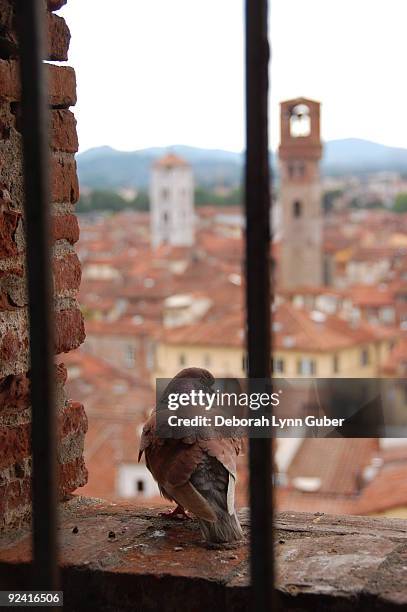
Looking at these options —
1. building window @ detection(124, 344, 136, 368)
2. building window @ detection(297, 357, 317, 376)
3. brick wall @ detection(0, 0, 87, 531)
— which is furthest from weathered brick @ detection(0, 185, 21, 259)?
building window @ detection(124, 344, 136, 368)

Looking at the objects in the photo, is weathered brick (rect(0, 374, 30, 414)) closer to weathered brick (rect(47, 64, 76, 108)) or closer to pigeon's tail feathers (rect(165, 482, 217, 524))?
pigeon's tail feathers (rect(165, 482, 217, 524))

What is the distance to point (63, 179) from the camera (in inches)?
49.3

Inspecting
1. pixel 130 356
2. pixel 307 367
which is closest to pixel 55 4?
pixel 307 367

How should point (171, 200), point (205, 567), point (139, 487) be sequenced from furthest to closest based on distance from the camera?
point (171, 200), point (139, 487), point (205, 567)

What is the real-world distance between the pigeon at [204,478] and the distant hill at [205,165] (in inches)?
876

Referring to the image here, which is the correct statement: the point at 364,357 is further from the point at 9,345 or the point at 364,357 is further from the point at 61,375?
the point at 9,345

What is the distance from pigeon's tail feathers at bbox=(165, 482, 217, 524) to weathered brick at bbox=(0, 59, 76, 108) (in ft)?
1.61

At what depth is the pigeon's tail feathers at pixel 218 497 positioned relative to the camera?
106cm

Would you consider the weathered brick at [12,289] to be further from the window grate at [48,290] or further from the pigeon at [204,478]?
the window grate at [48,290]

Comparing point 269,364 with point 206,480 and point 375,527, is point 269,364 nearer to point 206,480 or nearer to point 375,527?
point 206,480

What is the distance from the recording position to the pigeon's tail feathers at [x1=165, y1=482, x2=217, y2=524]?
1057mm

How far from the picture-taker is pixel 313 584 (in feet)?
3.11

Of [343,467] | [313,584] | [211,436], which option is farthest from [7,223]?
[343,467]

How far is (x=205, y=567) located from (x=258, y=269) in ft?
1.50
